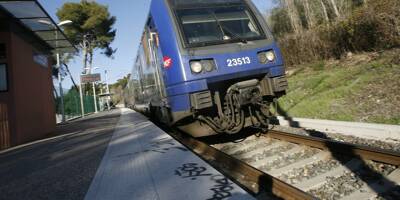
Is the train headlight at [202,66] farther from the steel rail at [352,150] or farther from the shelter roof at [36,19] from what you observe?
the shelter roof at [36,19]

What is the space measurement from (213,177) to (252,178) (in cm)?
87

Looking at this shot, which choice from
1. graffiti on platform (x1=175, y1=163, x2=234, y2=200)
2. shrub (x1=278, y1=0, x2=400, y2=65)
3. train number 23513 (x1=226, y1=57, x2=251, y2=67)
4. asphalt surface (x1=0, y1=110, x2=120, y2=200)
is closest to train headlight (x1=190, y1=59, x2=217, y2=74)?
train number 23513 (x1=226, y1=57, x2=251, y2=67)

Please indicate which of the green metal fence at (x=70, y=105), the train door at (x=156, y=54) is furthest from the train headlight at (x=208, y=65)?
the green metal fence at (x=70, y=105)

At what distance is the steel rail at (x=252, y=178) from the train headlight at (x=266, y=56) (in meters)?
1.83

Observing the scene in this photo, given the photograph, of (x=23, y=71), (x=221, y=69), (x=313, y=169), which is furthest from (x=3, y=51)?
(x=313, y=169)

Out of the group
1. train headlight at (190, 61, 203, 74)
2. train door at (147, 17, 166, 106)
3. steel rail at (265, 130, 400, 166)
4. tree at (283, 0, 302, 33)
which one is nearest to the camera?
steel rail at (265, 130, 400, 166)

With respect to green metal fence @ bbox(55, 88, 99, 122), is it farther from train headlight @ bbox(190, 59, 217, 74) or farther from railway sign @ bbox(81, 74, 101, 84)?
train headlight @ bbox(190, 59, 217, 74)

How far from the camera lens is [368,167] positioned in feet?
14.4

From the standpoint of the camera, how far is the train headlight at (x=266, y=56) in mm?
6645

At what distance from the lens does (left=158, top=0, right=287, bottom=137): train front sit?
6.20 metres

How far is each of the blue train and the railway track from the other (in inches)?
27.5

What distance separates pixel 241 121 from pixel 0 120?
354 inches

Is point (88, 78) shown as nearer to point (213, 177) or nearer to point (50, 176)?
point (50, 176)

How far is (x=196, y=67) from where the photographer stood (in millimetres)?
6191
